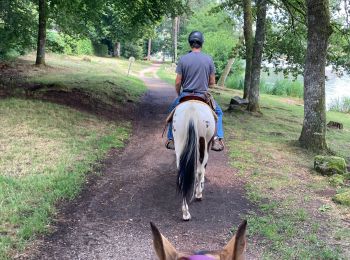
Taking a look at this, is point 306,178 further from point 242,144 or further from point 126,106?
point 126,106

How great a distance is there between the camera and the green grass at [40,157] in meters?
5.60

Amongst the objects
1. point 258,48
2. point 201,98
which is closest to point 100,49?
point 258,48

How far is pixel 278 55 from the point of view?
63.6ft

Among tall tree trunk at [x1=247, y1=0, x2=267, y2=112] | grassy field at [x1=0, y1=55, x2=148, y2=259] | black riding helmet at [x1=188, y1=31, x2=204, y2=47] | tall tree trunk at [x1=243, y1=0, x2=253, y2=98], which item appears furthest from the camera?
tall tree trunk at [x1=243, y1=0, x2=253, y2=98]

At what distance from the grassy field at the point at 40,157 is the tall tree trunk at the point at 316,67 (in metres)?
5.00

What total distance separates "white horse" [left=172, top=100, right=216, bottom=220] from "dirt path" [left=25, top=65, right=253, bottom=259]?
1.48 ft

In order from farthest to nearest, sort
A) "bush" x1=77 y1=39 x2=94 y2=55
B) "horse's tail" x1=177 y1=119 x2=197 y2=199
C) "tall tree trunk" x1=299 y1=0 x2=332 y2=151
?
"bush" x1=77 y1=39 x2=94 y2=55 → "tall tree trunk" x1=299 y1=0 x2=332 y2=151 → "horse's tail" x1=177 y1=119 x2=197 y2=199

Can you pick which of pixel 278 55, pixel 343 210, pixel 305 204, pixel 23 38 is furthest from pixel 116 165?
pixel 23 38

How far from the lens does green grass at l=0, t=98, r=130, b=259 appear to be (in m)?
5.60

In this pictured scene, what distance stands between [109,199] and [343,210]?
3.83 metres

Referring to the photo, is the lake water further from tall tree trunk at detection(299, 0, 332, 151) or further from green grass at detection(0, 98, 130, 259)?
green grass at detection(0, 98, 130, 259)

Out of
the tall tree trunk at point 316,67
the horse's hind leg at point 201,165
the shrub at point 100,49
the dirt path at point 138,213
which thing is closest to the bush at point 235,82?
the tall tree trunk at point 316,67

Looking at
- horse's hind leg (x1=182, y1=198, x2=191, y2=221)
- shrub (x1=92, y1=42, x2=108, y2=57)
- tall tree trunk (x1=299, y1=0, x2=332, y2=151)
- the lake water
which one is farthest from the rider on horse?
shrub (x1=92, y1=42, x2=108, y2=57)

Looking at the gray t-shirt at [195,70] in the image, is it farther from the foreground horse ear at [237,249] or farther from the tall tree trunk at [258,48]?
the tall tree trunk at [258,48]
